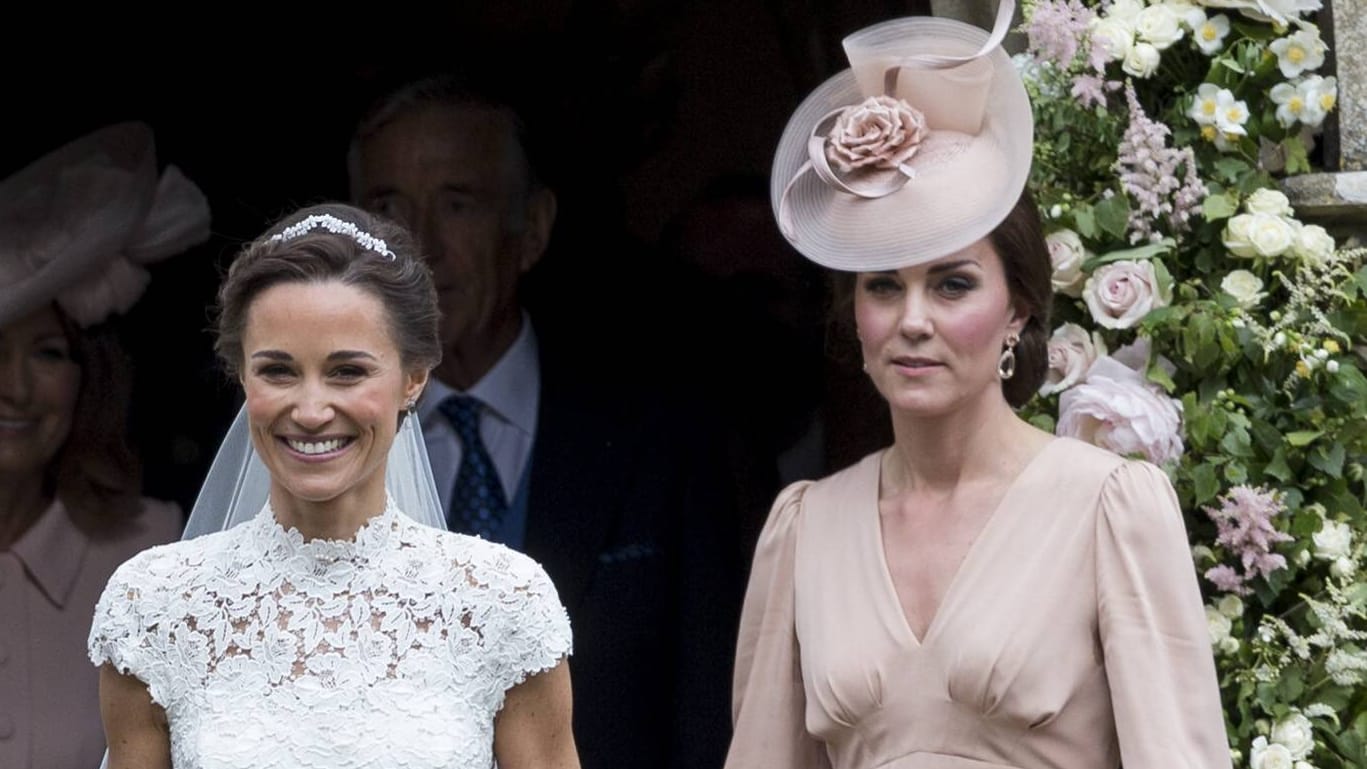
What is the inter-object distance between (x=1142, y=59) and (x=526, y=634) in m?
1.39

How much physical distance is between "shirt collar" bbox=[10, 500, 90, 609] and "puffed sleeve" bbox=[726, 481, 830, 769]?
1.76 meters

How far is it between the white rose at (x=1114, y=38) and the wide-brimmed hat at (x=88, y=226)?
2.03 meters

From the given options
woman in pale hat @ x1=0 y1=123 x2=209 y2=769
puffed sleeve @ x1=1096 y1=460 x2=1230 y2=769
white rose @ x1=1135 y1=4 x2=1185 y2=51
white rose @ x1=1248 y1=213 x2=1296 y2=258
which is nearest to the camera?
puffed sleeve @ x1=1096 y1=460 x2=1230 y2=769

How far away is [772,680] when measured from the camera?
3.30m

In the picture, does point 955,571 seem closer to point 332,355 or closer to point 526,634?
point 526,634

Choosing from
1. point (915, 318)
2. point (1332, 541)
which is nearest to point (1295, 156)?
Answer: point (1332, 541)

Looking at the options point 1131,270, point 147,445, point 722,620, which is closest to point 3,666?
point 147,445

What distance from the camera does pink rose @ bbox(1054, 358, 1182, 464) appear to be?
3.43 m

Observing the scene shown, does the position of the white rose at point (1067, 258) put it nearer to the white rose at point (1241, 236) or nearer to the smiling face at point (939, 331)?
the white rose at point (1241, 236)

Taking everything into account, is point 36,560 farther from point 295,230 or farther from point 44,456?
point 295,230

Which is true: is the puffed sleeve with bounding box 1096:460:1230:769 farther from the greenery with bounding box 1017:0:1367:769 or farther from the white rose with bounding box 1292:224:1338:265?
the white rose with bounding box 1292:224:1338:265

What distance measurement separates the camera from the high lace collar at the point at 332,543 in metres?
2.85

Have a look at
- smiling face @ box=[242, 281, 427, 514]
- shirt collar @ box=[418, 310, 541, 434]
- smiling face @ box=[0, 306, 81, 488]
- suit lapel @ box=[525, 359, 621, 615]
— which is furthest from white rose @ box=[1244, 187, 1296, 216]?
smiling face @ box=[0, 306, 81, 488]

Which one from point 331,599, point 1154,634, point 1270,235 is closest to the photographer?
point 331,599
